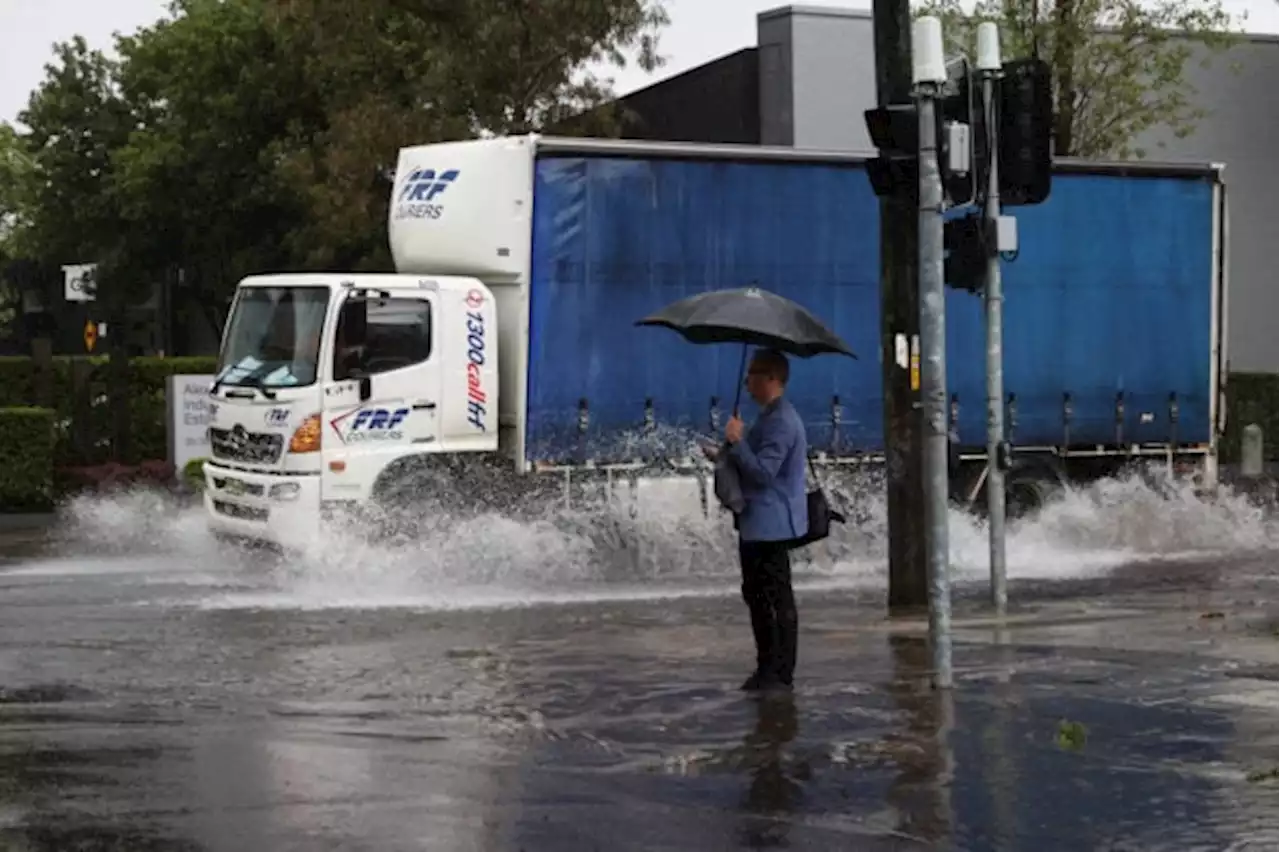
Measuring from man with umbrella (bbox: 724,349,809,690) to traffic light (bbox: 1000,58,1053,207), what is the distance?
10.6 feet

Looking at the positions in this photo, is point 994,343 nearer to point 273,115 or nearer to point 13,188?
point 273,115

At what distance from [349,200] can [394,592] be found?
1243 centimetres

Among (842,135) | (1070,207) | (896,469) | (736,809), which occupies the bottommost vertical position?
(736,809)

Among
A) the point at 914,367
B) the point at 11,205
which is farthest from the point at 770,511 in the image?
the point at 11,205

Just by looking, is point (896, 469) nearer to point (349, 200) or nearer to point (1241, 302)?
point (349, 200)

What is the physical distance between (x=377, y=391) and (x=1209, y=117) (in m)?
20.7

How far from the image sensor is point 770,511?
10.3 m

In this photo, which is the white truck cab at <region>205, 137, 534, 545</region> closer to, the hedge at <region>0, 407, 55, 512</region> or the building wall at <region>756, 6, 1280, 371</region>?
the hedge at <region>0, 407, 55, 512</region>

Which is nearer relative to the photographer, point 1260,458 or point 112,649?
point 112,649

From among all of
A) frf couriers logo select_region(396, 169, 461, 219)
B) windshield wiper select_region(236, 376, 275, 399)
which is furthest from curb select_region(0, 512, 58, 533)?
frf couriers logo select_region(396, 169, 461, 219)

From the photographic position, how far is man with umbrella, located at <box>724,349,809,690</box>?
10266mm

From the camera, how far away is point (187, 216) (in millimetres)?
41562

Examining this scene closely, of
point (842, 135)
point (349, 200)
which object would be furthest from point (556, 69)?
point (842, 135)

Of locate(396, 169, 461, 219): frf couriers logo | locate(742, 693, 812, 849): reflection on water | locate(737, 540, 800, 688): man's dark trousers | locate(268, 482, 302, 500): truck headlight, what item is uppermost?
locate(396, 169, 461, 219): frf couriers logo
